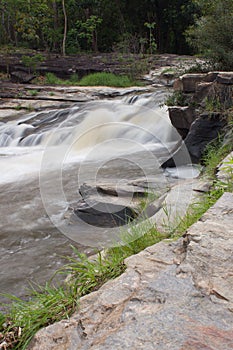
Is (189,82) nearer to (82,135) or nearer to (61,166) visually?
(61,166)

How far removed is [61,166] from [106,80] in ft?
29.4

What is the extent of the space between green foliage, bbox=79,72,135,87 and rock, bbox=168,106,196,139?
814 cm

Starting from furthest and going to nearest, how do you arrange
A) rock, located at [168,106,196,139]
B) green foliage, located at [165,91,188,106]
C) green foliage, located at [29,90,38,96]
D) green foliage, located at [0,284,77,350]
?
1. green foliage, located at [29,90,38,96]
2. green foliage, located at [165,91,188,106]
3. rock, located at [168,106,196,139]
4. green foliage, located at [0,284,77,350]

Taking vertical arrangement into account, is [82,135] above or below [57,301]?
below

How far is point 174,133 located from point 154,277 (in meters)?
6.97

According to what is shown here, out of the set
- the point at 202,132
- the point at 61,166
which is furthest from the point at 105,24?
the point at 202,132

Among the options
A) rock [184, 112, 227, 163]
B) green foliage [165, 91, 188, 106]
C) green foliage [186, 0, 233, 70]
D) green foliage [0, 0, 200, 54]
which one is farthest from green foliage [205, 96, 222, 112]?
green foliage [0, 0, 200, 54]

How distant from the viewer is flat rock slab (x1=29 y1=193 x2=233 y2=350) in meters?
1.43

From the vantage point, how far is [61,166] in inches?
295

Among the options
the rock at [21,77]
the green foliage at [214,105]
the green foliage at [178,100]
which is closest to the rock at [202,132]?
the green foliage at [214,105]

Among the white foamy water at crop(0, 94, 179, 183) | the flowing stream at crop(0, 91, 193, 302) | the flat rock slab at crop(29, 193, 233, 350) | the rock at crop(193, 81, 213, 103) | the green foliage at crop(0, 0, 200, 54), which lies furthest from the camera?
the green foliage at crop(0, 0, 200, 54)

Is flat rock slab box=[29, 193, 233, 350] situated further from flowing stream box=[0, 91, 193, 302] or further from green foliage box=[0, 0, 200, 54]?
green foliage box=[0, 0, 200, 54]

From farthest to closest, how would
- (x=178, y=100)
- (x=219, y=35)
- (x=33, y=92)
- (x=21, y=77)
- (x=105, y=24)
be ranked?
→ 1. (x=105, y=24)
2. (x=21, y=77)
3. (x=33, y=92)
4. (x=219, y=35)
5. (x=178, y=100)

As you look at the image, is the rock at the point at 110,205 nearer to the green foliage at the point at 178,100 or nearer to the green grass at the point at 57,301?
the green grass at the point at 57,301
